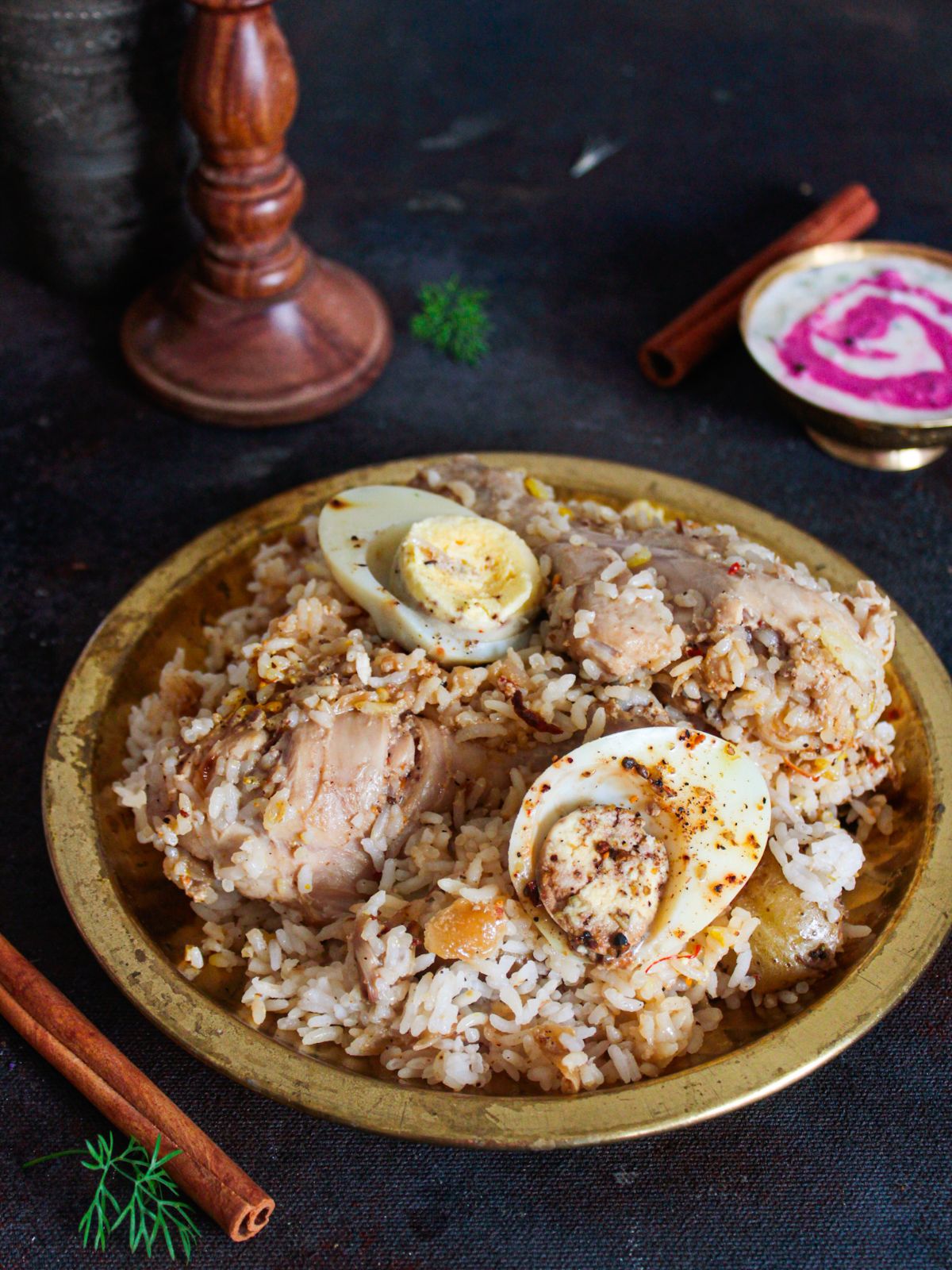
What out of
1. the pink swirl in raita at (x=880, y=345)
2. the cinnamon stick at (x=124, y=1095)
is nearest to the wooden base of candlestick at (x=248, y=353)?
the pink swirl in raita at (x=880, y=345)

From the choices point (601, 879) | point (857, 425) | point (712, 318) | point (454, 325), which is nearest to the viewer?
point (601, 879)

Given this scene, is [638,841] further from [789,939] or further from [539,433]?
[539,433]

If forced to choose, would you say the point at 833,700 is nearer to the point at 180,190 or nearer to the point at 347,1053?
the point at 347,1053

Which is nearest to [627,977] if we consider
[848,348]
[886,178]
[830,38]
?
[848,348]

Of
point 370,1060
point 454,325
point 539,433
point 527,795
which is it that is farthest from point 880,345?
point 370,1060

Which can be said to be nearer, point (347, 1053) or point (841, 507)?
point (347, 1053)

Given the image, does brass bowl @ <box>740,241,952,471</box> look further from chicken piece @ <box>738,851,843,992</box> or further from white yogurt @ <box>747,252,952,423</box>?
chicken piece @ <box>738,851,843,992</box>

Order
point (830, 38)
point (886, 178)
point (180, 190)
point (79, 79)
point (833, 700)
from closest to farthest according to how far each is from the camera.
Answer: point (833, 700)
point (79, 79)
point (180, 190)
point (886, 178)
point (830, 38)
